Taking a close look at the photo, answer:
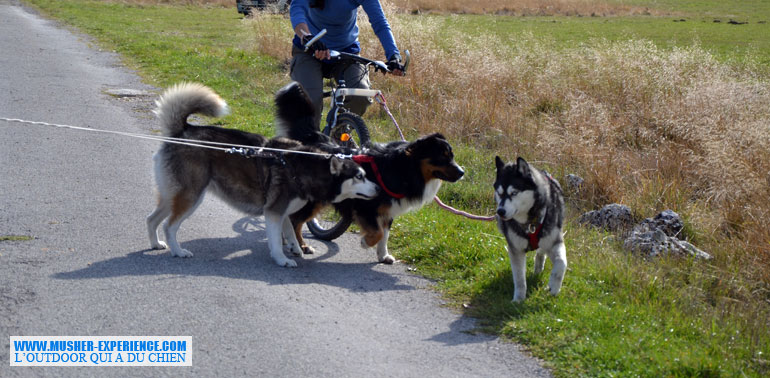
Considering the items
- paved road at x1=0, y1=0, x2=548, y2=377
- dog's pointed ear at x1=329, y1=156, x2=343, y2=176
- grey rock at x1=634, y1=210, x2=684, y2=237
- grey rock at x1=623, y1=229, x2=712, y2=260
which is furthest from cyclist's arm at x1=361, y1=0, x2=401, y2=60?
grey rock at x1=634, y1=210, x2=684, y2=237

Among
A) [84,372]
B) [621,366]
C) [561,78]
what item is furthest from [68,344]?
[561,78]

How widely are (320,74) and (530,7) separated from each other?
1491 inches

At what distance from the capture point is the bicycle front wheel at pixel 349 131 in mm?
6648

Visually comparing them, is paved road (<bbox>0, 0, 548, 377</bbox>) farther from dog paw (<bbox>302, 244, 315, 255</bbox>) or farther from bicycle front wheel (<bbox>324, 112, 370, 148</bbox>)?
bicycle front wheel (<bbox>324, 112, 370, 148</bbox>)

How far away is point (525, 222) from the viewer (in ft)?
16.1

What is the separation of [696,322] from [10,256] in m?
5.08

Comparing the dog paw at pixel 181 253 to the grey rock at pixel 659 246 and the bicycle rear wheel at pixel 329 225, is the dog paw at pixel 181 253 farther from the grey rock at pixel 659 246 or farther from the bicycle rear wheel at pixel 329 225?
the grey rock at pixel 659 246

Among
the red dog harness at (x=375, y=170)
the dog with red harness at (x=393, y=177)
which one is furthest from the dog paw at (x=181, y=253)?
the red dog harness at (x=375, y=170)

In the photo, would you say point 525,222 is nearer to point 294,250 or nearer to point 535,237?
point 535,237

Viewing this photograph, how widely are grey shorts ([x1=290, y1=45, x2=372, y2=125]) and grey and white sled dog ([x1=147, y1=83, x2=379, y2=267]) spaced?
1069mm

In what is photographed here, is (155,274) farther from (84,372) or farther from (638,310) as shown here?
(638,310)

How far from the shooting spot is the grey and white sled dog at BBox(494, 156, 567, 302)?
4.84 metres

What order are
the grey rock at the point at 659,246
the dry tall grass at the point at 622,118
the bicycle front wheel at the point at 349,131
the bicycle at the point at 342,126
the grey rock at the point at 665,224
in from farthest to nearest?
the dry tall grass at the point at 622,118 < the grey rock at the point at 665,224 < the bicycle front wheel at the point at 349,131 < the bicycle at the point at 342,126 < the grey rock at the point at 659,246

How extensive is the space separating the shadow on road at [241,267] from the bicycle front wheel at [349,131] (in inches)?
48.0
